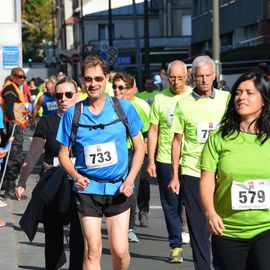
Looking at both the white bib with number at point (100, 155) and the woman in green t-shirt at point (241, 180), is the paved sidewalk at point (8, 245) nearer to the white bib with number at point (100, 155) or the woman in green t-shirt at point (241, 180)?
the white bib with number at point (100, 155)

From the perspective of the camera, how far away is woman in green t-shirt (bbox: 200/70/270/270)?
564 centimetres

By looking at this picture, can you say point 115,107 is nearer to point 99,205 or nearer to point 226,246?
point 99,205

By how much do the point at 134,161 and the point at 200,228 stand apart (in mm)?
1312

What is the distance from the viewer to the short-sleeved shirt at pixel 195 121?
326 inches

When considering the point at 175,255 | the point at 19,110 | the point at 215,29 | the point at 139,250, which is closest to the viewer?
the point at 175,255

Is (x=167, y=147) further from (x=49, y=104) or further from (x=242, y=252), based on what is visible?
(x=49, y=104)

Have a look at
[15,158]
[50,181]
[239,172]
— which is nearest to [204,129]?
[50,181]

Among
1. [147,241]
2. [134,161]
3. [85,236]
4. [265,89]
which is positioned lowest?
[147,241]

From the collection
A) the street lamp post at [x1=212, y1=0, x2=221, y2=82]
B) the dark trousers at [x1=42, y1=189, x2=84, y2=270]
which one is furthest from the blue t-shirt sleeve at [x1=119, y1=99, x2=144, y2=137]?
the street lamp post at [x1=212, y1=0, x2=221, y2=82]

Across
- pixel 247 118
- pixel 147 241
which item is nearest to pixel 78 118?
pixel 247 118

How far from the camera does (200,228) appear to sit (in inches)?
320

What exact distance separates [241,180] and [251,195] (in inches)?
4.4

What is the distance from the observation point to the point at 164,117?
996 cm

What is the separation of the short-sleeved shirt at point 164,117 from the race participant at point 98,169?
2803mm
